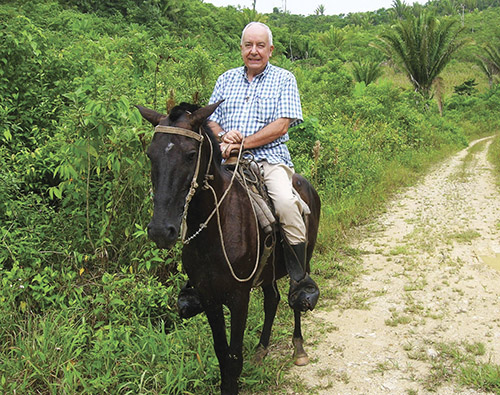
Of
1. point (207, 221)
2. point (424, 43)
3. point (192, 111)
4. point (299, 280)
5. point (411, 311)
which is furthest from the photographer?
point (424, 43)

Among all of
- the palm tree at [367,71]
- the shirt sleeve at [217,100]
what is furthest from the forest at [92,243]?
the palm tree at [367,71]

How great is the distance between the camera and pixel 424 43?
20.7 m

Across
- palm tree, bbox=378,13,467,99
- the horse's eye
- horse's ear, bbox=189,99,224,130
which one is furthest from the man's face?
palm tree, bbox=378,13,467,99

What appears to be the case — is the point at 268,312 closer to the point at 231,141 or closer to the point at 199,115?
the point at 231,141

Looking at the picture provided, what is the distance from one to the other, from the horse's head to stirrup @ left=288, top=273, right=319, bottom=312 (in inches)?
59.3

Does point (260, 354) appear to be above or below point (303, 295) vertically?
below

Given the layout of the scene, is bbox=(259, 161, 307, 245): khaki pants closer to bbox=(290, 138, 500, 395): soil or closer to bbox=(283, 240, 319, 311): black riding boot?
bbox=(283, 240, 319, 311): black riding boot

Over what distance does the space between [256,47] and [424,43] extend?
20.3 meters

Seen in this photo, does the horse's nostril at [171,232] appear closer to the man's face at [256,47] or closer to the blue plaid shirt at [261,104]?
the blue plaid shirt at [261,104]

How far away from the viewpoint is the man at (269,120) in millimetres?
3217

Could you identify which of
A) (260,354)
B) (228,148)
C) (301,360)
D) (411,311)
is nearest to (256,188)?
(228,148)

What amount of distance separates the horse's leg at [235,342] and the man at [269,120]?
0.61m

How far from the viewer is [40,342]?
313 centimetres

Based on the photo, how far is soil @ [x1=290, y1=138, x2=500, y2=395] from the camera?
11.2 feet
